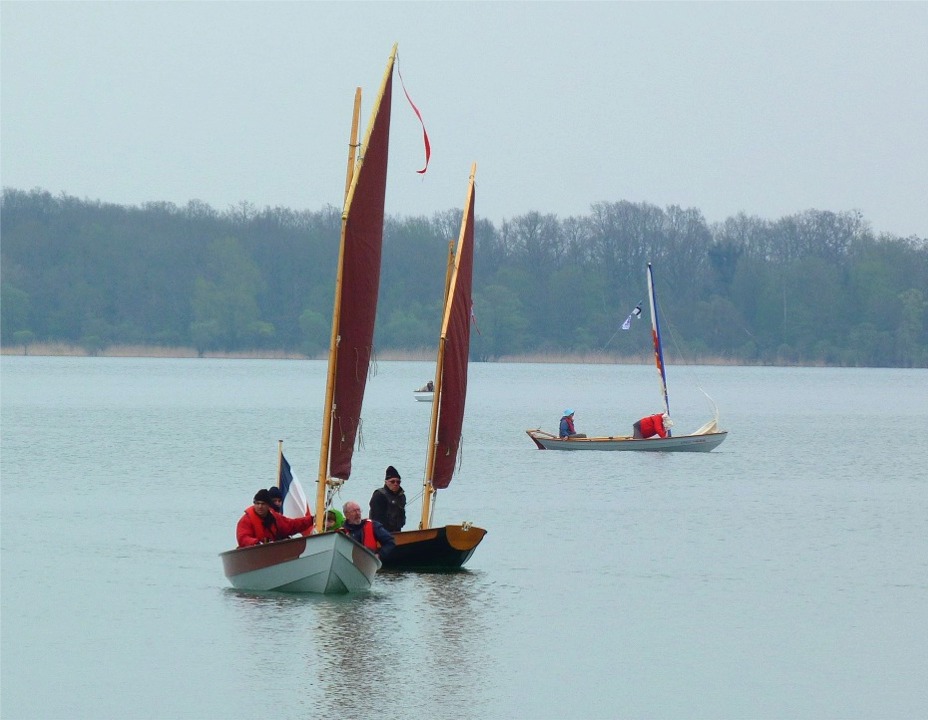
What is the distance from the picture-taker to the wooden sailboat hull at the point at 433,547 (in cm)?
2253

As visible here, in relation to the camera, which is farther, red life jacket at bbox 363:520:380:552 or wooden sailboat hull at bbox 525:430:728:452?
wooden sailboat hull at bbox 525:430:728:452

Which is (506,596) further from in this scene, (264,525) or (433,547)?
(264,525)

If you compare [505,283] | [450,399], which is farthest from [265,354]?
[450,399]

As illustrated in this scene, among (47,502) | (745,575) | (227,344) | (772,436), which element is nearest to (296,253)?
(227,344)

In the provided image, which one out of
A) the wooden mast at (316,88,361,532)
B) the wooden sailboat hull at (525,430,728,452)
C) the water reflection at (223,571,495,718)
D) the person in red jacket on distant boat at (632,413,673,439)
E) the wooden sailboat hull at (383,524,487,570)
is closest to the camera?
the water reflection at (223,571,495,718)

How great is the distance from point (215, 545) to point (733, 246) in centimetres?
11869

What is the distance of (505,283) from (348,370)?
12134cm

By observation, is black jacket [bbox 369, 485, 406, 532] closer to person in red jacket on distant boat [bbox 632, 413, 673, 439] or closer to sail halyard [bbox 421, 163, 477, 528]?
sail halyard [bbox 421, 163, 477, 528]

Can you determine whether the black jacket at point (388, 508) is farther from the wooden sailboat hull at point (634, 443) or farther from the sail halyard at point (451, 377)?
the wooden sailboat hull at point (634, 443)

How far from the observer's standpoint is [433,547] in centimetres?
2273

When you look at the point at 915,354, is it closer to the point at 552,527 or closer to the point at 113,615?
the point at 552,527

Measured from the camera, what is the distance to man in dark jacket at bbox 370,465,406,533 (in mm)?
22359

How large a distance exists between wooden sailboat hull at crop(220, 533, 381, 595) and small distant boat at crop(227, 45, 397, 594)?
0.01 m

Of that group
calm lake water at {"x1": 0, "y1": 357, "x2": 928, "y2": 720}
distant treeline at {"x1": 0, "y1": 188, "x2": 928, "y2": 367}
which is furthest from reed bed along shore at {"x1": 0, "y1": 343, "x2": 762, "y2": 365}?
calm lake water at {"x1": 0, "y1": 357, "x2": 928, "y2": 720}
